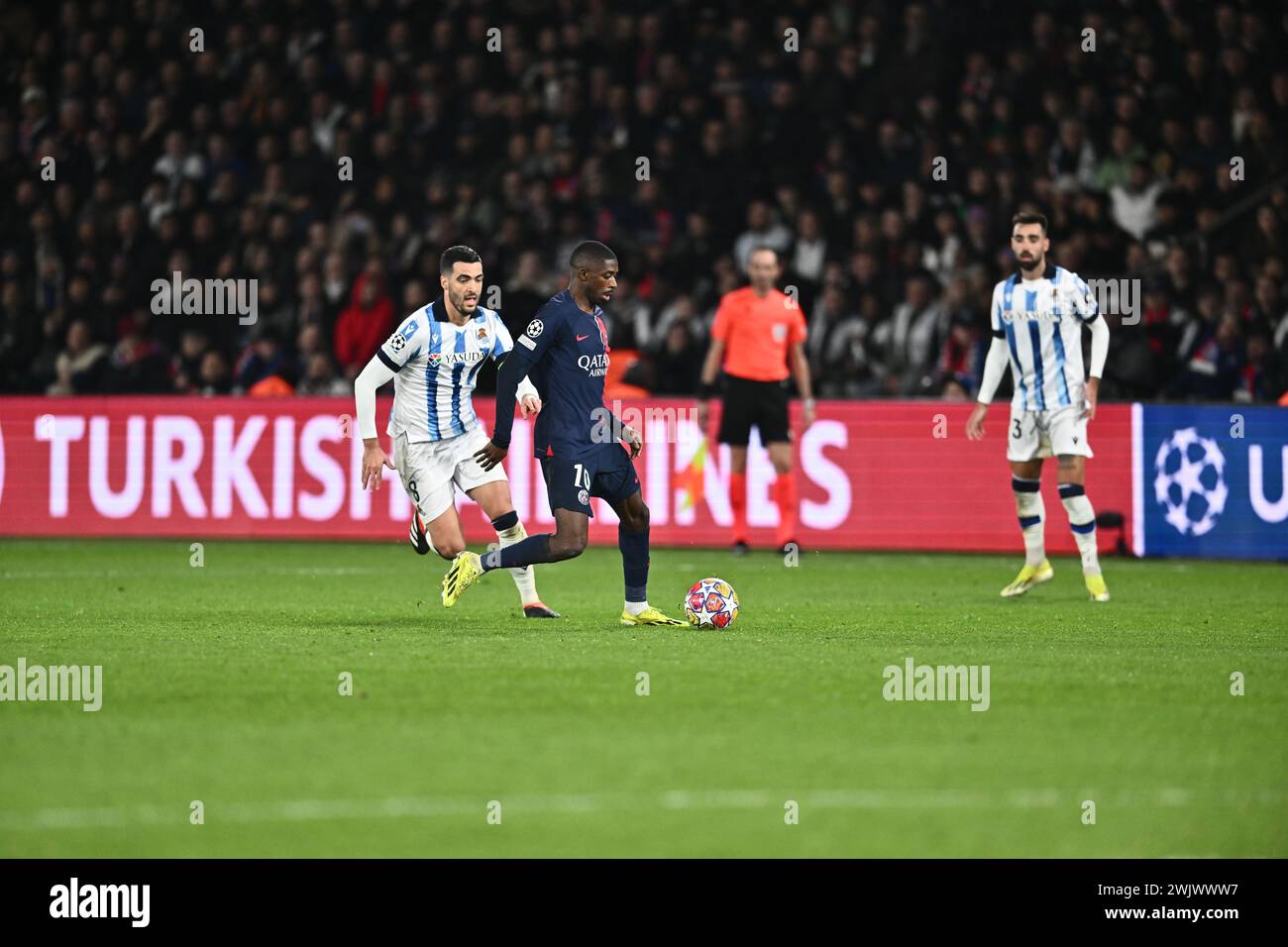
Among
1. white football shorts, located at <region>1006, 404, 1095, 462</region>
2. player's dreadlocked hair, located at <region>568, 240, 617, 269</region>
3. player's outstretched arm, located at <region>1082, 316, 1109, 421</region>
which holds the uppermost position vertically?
player's dreadlocked hair, located at <region>568, 240, 617, 269</region>

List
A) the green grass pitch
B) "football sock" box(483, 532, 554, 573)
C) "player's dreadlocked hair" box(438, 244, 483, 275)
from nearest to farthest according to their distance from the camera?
the green grass pitch < "football sock" box(483, 532, 554, 573) < "player's dreadlocked hair" box(438, 244, 483, 275)

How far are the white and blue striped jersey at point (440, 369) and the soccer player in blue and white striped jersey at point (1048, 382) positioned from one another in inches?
135

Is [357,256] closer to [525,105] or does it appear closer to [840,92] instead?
[525,105]

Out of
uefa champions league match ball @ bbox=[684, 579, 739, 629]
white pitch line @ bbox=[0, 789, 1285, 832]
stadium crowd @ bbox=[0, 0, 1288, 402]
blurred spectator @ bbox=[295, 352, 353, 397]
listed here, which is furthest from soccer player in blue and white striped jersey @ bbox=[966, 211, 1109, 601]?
blurred spectator @ bbox=[295, 352, 353, 397]

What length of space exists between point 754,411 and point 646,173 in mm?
4432

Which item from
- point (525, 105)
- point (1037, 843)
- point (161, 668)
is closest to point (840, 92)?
point (525, 105)

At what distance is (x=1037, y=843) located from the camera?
5.15m

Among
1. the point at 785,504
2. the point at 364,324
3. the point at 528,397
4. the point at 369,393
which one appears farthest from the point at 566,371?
the point at 364,324

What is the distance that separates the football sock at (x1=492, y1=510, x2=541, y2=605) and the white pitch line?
16.6 feet

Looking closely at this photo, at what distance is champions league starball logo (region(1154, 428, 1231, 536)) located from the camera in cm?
1566

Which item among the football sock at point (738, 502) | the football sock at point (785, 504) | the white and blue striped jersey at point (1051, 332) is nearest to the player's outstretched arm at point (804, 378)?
the football sock at point (785, 504)

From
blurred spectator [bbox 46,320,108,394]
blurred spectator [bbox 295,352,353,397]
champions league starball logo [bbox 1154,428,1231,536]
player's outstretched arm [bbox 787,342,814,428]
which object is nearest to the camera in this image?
champions league starball logo [bbox 1154,428,1231,536]

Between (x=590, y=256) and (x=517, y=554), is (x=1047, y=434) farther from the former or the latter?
(x=517, y=554)

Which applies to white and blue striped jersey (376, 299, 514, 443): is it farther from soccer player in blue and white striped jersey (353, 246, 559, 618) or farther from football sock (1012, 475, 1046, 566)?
football sock (1012, 475, 1046, 566)
